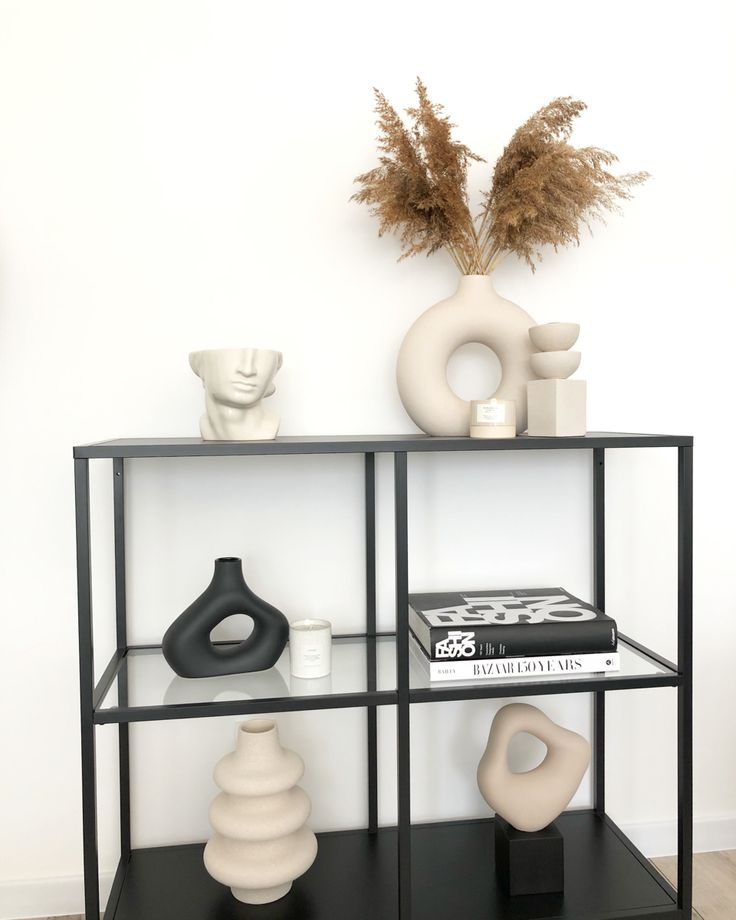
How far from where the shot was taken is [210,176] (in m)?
1.60

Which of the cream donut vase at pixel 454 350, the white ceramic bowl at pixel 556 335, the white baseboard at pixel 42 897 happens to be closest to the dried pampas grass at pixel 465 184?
the cream donut vase at pixel 454 350

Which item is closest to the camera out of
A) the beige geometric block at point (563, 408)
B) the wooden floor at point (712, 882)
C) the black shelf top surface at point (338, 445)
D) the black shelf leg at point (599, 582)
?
the black shelf top surface at point (338, 445)

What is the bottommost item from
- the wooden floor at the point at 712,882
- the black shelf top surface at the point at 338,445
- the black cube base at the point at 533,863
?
the wooden floor at the point at 712,882

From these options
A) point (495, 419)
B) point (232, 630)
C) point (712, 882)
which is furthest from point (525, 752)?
point (495, 419)

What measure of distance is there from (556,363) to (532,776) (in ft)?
2.62

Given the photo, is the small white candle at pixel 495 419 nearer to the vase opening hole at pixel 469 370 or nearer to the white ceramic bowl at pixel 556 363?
the white ceramic bowl at pixel 556 363

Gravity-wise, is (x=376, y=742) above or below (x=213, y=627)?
below

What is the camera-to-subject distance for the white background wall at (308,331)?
157 cm

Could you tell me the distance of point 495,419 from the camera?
54.6 inches

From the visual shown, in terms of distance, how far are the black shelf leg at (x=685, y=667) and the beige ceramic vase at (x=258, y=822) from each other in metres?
0.68

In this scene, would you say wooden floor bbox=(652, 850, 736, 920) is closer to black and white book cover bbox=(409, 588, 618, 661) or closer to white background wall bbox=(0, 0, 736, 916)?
white background wall bbox=(0, 0, 736, 916)

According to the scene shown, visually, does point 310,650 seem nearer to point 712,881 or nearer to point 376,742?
point 376,742

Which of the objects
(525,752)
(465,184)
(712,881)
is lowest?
(712,881)

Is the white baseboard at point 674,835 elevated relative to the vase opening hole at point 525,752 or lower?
lower
